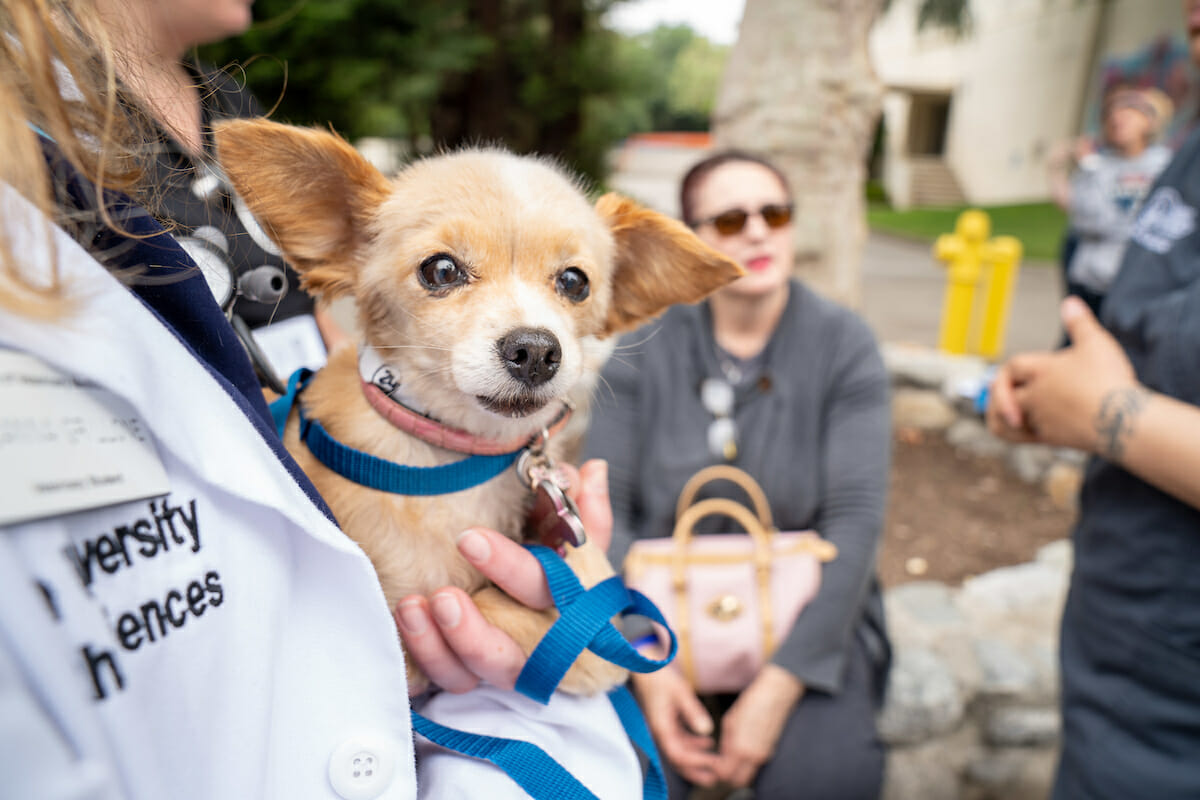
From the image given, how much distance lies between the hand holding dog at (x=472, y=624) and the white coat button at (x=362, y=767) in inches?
9.0

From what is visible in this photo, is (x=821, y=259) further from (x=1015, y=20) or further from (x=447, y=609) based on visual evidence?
(x=1015, y=20)

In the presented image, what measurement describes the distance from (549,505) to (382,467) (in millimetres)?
270

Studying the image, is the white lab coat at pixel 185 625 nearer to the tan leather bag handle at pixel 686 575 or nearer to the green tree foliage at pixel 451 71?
the tan leather bag handle at pixel 686 575

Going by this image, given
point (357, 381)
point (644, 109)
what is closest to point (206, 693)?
point (357, 381)

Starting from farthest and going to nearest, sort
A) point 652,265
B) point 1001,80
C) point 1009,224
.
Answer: point 1001,80, point 1009,224, point 652,265

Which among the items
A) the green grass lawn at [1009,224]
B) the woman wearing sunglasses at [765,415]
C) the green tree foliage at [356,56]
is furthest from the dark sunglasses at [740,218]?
the green grass lawn at [1009,224]

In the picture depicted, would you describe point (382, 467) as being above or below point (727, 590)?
above

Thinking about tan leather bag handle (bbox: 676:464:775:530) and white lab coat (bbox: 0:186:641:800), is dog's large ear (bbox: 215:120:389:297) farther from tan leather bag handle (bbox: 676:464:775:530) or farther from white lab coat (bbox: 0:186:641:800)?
tan leather bag handle (bbox: 676:464:775:530)

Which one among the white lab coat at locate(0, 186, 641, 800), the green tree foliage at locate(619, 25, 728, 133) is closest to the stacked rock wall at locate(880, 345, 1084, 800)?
the white lab coat at locate(0, 186, 641, 800)

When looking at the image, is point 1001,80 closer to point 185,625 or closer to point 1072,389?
point 1072,389

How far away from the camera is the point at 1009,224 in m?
18.3

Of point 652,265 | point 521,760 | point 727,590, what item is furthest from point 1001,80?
point 521,760

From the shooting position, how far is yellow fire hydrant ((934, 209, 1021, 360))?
6387 mm

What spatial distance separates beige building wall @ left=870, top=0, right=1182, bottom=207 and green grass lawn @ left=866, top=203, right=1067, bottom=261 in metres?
1.88
